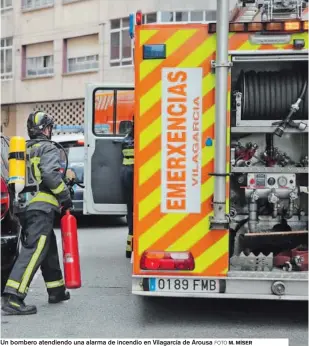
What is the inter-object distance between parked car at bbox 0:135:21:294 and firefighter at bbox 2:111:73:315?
0.11 metres

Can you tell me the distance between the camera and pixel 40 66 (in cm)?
3122

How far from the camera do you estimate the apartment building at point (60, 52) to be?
2800cm

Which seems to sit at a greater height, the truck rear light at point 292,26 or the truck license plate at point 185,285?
the truck rear light at point 292,26

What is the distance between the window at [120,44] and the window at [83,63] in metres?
1.01

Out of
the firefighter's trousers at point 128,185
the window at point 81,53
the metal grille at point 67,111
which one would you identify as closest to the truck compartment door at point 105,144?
the firefighter's trousers at point 128,185

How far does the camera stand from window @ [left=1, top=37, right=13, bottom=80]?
106 feet

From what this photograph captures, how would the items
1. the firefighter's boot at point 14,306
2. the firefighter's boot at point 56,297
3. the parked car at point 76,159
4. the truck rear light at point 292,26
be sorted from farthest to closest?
the parked car at point 76,159, the firefighter's boot at point 56,297, the firefighter's boot at point 14,306, the truck rear light at point 292,26

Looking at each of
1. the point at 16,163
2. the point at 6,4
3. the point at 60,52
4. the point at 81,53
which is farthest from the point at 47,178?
the point at 6,4

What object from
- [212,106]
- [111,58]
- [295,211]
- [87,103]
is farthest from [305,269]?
[111,58]

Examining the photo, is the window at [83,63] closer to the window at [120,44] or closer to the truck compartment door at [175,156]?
the window at [120,44]

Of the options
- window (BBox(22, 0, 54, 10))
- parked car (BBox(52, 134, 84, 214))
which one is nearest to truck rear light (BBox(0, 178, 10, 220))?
parked car (BBox(52, 134, 84, 214))

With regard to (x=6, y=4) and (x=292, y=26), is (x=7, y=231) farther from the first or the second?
(x=6, y=4)

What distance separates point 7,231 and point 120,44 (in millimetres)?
22833

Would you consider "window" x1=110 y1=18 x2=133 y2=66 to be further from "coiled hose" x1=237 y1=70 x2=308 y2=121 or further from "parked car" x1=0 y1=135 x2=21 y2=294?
"coiled hose" x1=237 y1=70 x2=308 y2=121
